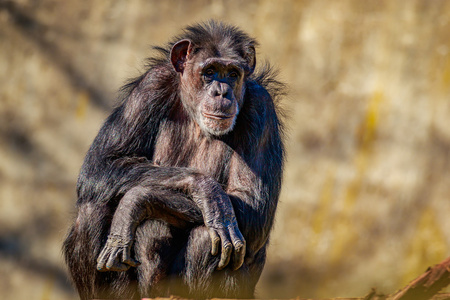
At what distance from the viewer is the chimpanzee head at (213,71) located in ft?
14.6

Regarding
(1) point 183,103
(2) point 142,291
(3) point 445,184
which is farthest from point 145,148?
(3) point 445,184

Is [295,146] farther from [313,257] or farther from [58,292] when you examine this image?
[58,292]

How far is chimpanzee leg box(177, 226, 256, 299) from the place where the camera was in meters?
4.20

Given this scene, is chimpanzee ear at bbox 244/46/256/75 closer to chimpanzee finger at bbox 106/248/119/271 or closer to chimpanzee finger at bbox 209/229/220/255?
chimpanzee finger at bbox 209/229/220/255

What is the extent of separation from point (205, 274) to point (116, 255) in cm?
58

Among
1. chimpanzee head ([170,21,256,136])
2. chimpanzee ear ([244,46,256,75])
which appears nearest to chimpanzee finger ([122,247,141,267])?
chimpanzee head ([170,21,256,136])

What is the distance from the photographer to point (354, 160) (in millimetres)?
7055

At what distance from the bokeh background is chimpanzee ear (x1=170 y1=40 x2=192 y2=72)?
249 centimetres

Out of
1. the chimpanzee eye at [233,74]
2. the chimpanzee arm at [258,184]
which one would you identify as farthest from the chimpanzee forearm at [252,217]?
the chimpanzee eye at [233,74]

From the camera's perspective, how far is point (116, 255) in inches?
160

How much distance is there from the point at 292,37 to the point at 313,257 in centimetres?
240

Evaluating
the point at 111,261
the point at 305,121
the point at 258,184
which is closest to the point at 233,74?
the point at 258,184

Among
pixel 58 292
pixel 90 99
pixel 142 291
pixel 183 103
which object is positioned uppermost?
pixel 90 99

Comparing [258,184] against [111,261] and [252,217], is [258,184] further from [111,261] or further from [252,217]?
[111,261]
